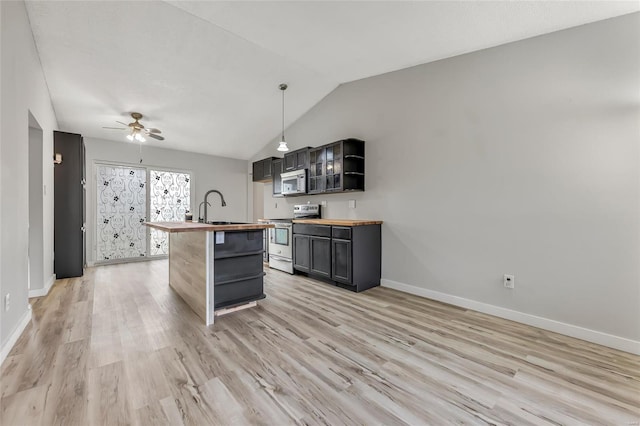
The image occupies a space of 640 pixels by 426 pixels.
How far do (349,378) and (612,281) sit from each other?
2312 millimetres

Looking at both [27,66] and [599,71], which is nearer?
[599,71]

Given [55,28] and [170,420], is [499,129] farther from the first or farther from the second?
[55,28]

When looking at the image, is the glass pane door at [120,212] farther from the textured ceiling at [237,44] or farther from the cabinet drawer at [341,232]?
the cabinet drawer at [341,232]

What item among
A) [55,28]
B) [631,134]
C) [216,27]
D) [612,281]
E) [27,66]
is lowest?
[612,281]

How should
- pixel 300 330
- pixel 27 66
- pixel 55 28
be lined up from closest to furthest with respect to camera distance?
pixel 300 330 < pixel 27 66 < pixel 55 28

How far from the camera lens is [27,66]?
8.42 feet

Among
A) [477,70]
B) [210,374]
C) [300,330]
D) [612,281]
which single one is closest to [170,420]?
[210,374]

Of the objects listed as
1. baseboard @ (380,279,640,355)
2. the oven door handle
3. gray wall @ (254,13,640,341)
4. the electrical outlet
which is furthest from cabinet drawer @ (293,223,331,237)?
the electrical outlet

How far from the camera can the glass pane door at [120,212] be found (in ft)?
17.3

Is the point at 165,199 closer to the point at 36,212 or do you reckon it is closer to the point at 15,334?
the point at 36,212

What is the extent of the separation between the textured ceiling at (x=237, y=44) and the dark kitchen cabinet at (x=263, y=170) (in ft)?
4.49

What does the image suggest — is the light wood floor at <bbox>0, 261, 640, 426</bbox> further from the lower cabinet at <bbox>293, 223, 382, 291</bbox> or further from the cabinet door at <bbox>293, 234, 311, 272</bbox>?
the cabinet door at <bbox>293, 234, 311, 272</bbox>

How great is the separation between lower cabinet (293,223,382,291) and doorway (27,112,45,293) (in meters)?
3.33

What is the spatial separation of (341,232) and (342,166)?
1.00m
